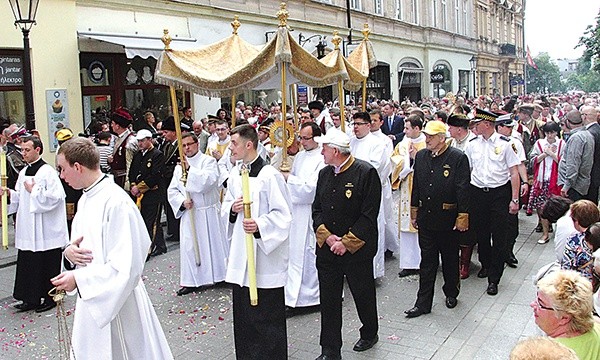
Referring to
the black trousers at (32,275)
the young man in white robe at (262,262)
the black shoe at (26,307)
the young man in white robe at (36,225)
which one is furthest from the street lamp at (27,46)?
the young man in white robe at (262,262)

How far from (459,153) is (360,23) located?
20957 mm

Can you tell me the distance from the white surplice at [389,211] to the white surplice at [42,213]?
3.96 metres

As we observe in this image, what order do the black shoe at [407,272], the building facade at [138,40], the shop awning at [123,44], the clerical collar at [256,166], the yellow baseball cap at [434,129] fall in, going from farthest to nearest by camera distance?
1. the shop awning at [123,44]
2. the building facade at [138,40]
3. the black shoe at [407,272]
4. the yellow baseball cap at [434,129]
5. the clerical collar at [256,166]

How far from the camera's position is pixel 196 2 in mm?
16516

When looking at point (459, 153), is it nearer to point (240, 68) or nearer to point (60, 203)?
point (240, 68)

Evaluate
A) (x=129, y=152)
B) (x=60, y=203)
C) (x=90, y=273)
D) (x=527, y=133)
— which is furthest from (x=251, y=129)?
(x=527, y=133)

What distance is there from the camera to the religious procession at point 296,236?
3.97 m

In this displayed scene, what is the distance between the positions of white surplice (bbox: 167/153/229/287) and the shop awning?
19.9 ft

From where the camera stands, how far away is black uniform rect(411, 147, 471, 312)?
6.36 m

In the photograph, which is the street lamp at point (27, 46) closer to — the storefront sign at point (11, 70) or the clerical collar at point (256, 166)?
the storefront sign at point (11, 70)

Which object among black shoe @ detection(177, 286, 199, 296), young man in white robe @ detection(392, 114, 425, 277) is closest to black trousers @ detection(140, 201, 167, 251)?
black shoe @ detection(177, 286, 199, 296)

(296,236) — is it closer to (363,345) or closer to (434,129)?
(363,345)

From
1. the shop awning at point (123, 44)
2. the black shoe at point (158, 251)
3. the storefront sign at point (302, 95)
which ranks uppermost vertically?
the shop awning at point (123, 44)

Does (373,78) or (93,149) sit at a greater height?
(373,78)
